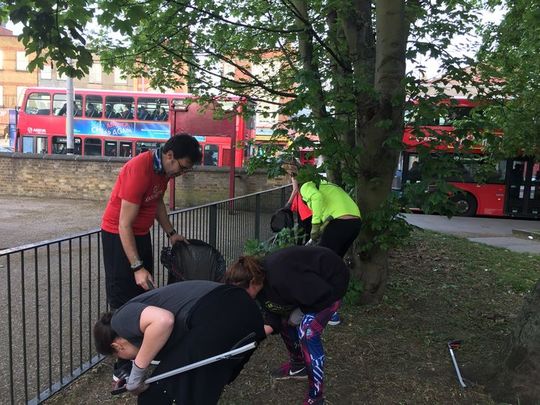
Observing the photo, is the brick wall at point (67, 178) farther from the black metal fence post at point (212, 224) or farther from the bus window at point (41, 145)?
the black metal fence post at point (212, 224)

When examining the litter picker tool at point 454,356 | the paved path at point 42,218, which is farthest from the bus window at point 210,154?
the litter picker tool at point 454,356

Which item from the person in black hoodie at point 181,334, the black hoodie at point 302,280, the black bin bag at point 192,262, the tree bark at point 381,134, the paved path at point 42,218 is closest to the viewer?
the person in black hoodie at point 181,334

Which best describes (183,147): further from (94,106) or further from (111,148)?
(94,106)

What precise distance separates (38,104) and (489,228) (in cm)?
1700

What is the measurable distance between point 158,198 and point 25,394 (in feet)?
4.74

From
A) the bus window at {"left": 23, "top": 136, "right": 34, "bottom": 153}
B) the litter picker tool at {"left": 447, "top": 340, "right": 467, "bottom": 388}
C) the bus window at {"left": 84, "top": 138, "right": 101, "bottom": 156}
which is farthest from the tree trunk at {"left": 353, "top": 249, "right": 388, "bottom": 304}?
the bus window at {"left": 23, "top": 136, "right": 34, "bottom": 153}

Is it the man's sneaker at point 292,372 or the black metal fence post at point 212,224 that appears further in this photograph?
the black metal fence post at point 212,224

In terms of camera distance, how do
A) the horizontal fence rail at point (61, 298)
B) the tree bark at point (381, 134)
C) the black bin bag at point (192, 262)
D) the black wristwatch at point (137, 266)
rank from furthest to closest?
the tree bark at point (381, 134) < the black bin bag at point (192, 262) < the horizontal fence rail at point (61, 298) < the black wristwatch at point (137, 266)

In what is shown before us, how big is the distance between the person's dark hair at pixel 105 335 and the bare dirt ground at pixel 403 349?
109 centimetres

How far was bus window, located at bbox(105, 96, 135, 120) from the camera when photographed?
1905 cm

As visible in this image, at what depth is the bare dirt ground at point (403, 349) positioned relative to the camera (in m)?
3.25

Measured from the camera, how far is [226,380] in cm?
225

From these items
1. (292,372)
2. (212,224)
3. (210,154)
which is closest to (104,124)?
(210,154)

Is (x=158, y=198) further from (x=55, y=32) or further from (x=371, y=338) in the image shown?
(x=371, y=338)
